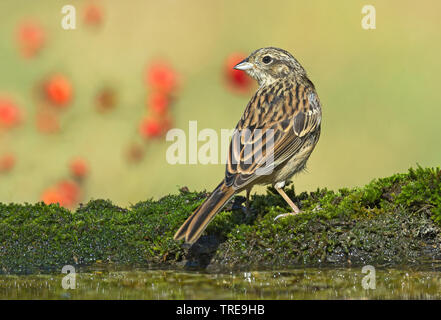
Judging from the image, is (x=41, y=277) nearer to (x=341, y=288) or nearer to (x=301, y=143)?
(x=341, y=288)

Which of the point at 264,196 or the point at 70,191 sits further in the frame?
the point at 70,191

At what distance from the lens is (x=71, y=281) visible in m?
5.09

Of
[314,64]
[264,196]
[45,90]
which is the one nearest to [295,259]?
[264,196]

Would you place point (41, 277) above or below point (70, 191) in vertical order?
below

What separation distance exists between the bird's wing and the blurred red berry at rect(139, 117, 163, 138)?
2.20 m

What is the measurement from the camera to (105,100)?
10133 mm

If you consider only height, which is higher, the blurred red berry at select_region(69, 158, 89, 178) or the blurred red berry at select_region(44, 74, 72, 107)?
the blurred red berry at select_region(44, 74, 72, 107)

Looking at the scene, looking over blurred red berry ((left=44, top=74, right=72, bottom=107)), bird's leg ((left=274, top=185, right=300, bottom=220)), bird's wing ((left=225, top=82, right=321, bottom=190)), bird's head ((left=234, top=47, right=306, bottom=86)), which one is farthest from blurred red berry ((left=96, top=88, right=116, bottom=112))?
bird's leg ((left=274, top=185, right=300, bottom=220))

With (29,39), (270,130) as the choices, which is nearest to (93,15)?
(29,39)

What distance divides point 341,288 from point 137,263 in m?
2.02

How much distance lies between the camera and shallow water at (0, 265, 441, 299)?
4441 mm

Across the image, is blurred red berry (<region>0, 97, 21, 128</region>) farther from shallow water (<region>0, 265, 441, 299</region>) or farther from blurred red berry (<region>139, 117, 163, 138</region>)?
shallow water (<region>0, 265, 441, 299</region>)

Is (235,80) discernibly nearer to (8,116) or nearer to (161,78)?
(161,78)
